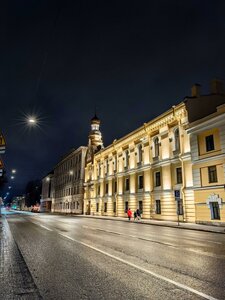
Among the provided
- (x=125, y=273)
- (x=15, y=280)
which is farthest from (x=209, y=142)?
(x=15, y=280)

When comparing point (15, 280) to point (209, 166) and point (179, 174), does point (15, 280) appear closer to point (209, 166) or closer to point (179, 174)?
point (209, 166)

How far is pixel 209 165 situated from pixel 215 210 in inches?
157

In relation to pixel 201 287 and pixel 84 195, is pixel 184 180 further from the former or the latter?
pixel 84 195

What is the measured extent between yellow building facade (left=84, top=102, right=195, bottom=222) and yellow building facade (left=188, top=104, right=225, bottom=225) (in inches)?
46.7

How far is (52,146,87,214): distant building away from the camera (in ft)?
196

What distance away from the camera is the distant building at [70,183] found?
59.8 meters

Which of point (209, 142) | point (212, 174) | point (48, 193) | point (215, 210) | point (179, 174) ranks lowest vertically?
point (215, 210)

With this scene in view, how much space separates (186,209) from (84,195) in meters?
34.0

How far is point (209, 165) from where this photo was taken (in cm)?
2223

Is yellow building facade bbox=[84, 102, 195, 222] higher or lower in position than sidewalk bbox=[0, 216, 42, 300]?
higher

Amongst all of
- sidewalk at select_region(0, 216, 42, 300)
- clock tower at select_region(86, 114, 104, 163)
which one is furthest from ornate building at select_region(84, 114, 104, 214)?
sidewalk at select_region(0, 216, 42, 300)

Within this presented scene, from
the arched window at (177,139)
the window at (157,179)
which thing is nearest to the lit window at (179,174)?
the arched window at (177,139)

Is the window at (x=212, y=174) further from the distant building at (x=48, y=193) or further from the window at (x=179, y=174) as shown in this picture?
the distant building at (x=48, y=193)

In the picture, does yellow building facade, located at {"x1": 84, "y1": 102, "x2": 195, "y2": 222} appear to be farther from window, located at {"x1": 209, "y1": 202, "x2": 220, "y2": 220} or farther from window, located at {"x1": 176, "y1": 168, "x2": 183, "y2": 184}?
window, located at {"x1": 209, "y1": 202, "x2": 220, "y2": 220}
